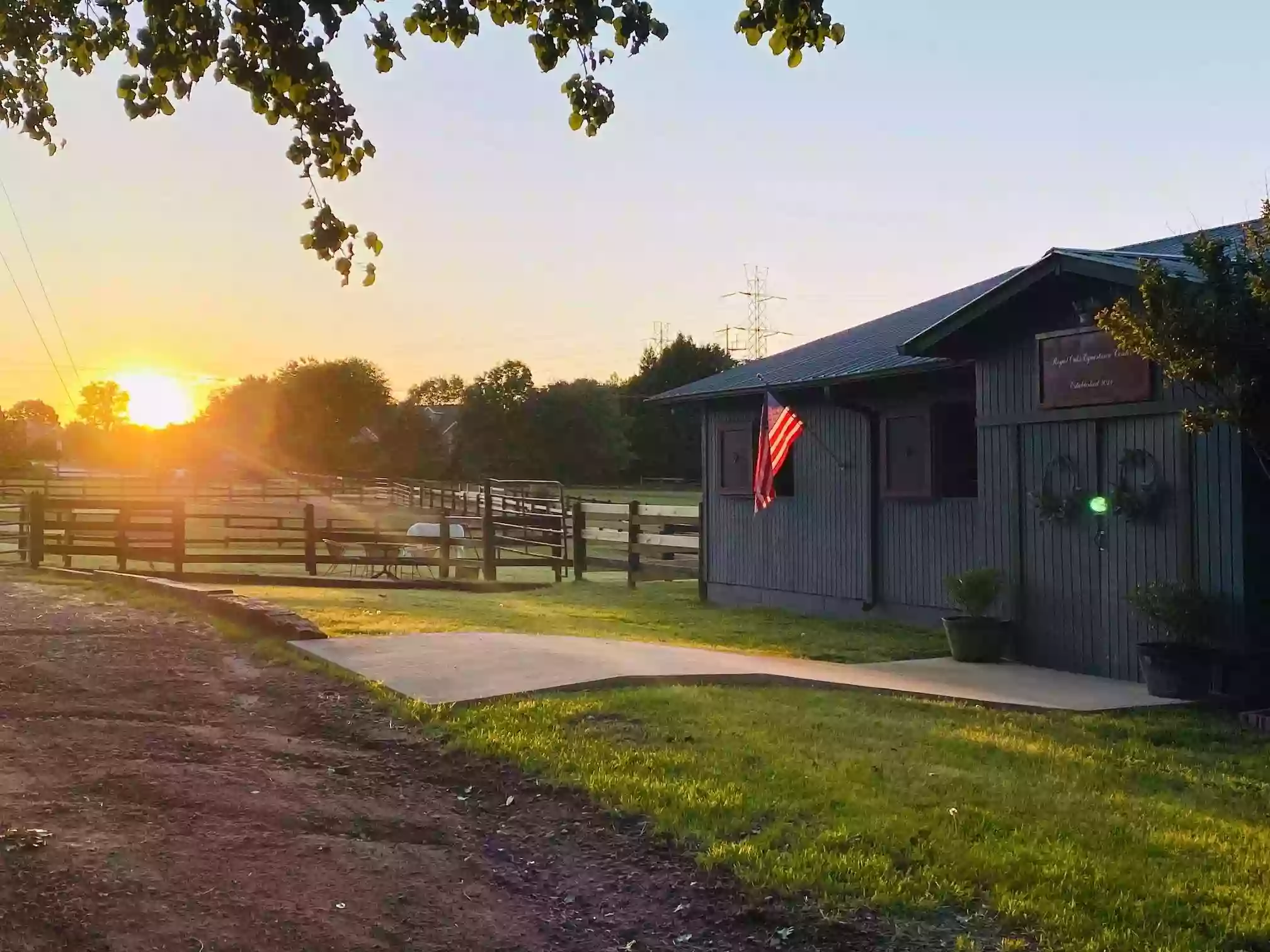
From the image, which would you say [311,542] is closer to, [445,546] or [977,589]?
[445,546]

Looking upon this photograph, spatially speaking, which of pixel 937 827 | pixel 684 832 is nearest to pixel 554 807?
pixel 684 832

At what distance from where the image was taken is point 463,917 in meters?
4.11

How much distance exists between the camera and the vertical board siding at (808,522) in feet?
43.7

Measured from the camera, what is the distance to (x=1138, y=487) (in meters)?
8.98

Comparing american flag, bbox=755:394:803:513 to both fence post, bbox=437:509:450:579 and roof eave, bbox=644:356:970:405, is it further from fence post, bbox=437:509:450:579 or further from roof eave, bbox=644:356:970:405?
fence post, bbox=437:509:450:579

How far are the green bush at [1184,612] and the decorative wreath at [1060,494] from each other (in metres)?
1.18

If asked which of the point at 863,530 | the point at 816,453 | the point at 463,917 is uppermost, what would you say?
the point at 816,453

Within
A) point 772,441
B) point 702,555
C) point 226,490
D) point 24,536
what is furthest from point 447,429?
point 772,441

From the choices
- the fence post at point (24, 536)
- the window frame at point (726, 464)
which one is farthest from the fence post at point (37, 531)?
the window frame at point (726, 464)

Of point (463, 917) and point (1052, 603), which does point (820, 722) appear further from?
point (1052, 603)

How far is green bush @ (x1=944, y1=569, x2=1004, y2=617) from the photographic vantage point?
9922 mm

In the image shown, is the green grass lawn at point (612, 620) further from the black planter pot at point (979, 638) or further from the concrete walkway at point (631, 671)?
the concrete walkway at point (631, 671)

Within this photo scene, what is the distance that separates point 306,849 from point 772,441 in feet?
29.8

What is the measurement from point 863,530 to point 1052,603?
3.45m
